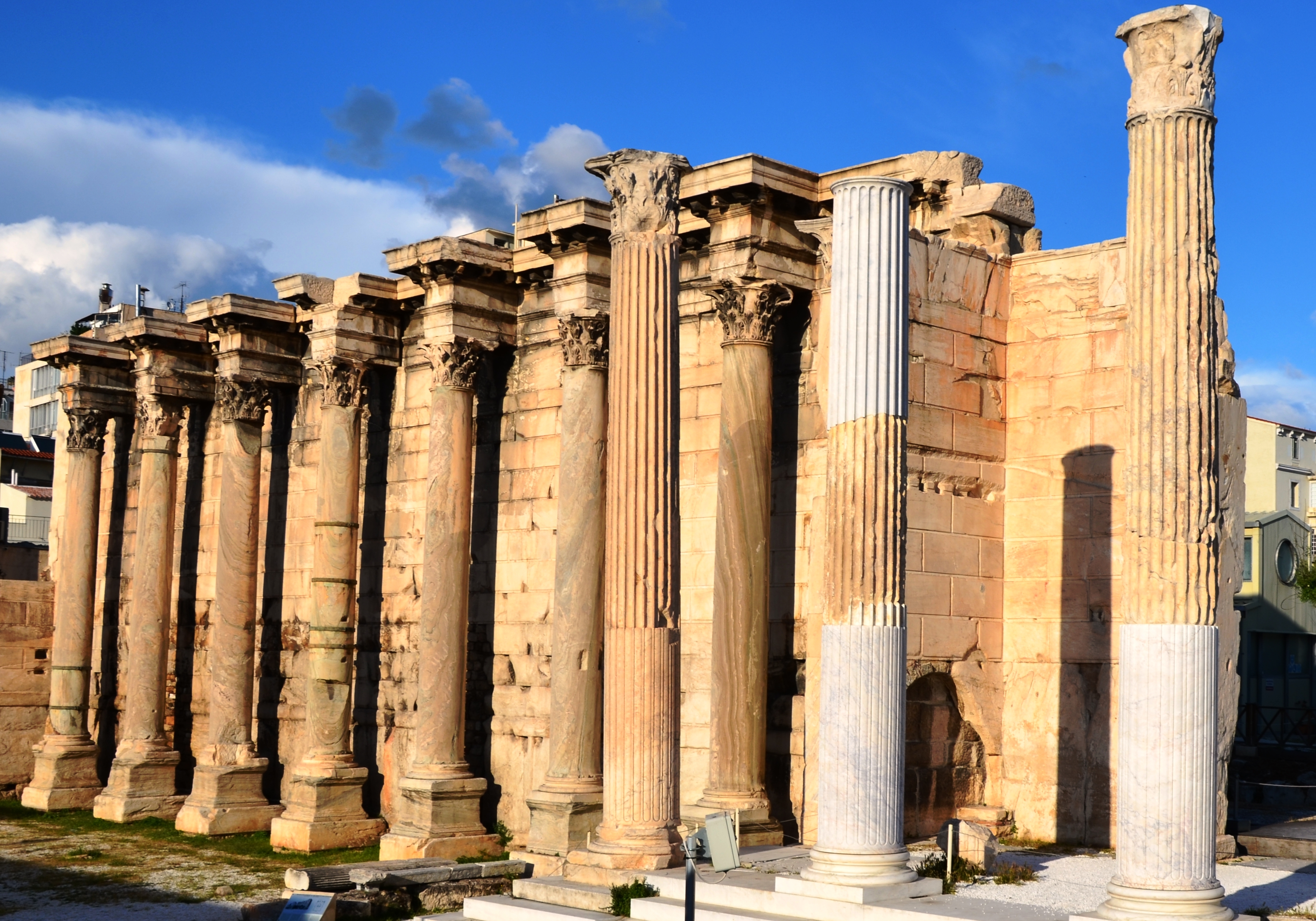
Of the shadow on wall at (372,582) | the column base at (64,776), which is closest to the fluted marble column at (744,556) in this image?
the shadow on wall at (372,582)

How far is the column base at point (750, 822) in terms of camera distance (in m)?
15.4

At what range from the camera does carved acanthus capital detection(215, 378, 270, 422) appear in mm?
22594

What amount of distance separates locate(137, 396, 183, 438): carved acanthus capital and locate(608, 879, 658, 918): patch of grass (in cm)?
1335

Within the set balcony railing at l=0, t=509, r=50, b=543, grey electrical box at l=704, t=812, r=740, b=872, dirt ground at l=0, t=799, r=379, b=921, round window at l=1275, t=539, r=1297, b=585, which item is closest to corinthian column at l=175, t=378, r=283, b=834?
dirt ground at l=0, t=799, r=379, b=921

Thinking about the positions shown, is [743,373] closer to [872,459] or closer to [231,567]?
[872,459]

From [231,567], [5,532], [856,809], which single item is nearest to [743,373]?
[856,809]

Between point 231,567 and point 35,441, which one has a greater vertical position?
point 35,441

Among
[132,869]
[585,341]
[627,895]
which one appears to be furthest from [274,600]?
[627,895]

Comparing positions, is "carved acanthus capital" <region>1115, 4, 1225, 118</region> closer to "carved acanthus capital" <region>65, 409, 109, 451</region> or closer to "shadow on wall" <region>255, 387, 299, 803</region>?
"shadow on wall" <region>255, 387, 299, 803</region>

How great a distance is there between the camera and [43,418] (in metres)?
64.4

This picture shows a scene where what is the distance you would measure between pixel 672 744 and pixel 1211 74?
23.1ft

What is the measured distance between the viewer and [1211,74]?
1134cm

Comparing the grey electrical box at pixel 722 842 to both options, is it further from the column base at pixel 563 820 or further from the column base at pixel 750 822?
the column base at pixel 563 820

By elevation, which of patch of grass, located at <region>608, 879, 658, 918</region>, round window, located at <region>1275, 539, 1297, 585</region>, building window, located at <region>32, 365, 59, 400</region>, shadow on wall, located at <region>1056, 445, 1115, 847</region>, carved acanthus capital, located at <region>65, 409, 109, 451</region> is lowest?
patch of grass, located at <region>608, 879, 658, 918</region>
